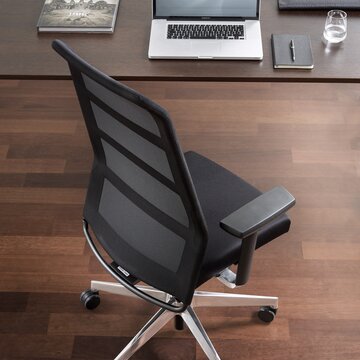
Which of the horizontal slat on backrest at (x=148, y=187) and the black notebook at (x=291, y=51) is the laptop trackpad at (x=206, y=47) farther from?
the horizontal slat on backrest at (x=148, y=187)

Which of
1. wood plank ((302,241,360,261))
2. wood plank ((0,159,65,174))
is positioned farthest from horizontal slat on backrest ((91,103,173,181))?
wood plank ((0,159,65,174))

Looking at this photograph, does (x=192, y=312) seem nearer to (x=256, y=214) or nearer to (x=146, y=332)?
(x=146, y=332)

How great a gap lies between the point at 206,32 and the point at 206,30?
0.4 inches

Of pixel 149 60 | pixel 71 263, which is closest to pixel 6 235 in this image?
pixel 71 263

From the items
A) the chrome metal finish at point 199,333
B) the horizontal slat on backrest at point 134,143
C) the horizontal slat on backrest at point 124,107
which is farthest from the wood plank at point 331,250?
the horizontal slat on backrest at point 124,107

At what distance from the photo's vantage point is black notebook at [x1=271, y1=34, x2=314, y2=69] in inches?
89.1

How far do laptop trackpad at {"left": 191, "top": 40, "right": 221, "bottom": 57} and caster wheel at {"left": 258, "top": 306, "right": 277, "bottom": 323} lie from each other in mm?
925

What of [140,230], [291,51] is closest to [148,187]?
[140,230]

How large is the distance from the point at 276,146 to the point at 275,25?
82 centimetres

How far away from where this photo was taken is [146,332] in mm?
2350

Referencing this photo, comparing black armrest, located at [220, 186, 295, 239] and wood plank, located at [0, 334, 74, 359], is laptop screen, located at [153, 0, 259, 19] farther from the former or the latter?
wood plank, located at [0, 334, 74, 359]

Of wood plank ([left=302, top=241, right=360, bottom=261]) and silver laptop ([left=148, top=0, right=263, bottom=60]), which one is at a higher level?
silver laptop ([left=148, top=0, right=263, bottom=60])

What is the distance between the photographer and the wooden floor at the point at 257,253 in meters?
2.49

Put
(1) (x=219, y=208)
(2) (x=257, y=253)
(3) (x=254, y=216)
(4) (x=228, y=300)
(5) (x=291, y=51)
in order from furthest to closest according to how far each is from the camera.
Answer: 1. (2) (x=257, y=253)
2. (4) (x=228, y=300)
3. (5) (x=291, y=51)
4. (1) (x=219, y=208)
5. (3) (x=254, y=216)
